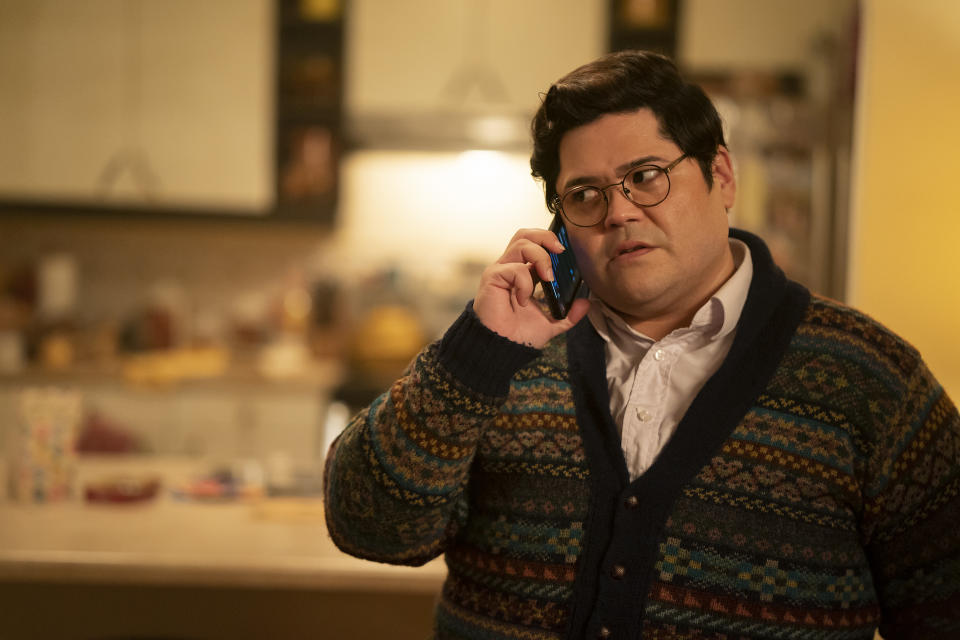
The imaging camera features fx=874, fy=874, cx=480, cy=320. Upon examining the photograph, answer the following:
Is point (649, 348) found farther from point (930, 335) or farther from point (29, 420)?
point (29, 420)

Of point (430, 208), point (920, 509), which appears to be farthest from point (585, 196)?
point (430, 208)

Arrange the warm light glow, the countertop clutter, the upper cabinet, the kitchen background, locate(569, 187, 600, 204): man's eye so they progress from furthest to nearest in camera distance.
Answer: the warm light glow, the upper cabinet, the kitchen background, the countertop clutter, locate(569, 187, 600, 204): man's eye

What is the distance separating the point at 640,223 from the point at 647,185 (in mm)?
44

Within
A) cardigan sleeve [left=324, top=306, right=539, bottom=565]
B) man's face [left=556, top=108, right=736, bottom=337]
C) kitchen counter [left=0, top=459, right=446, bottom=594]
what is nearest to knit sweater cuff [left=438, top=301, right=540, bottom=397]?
cardigan sleeve [left=324, top=306, right=539, bottom=565]

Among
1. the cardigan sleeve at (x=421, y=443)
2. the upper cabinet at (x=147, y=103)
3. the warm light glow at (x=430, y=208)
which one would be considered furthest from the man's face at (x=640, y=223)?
the warm light glow at (x=430, y=208)

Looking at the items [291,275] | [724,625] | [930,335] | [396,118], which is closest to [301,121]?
[396,118]

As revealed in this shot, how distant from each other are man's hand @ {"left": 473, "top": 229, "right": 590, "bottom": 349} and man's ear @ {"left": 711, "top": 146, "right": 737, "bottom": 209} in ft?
0.70

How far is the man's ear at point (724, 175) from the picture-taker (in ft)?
3.34

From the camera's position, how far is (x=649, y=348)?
3.32 feet

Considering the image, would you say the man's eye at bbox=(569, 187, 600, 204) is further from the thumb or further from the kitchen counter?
the kitchen counter

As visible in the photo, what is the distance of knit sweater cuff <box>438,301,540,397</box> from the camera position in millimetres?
870

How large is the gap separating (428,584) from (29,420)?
92cm

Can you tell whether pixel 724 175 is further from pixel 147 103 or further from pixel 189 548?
pixel 147 103

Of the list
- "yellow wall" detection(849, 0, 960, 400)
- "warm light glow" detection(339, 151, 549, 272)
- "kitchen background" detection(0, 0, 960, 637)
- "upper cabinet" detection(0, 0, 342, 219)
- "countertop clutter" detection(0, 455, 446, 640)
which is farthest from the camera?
"warm light glow" detection(339, 151, 549, 272)
